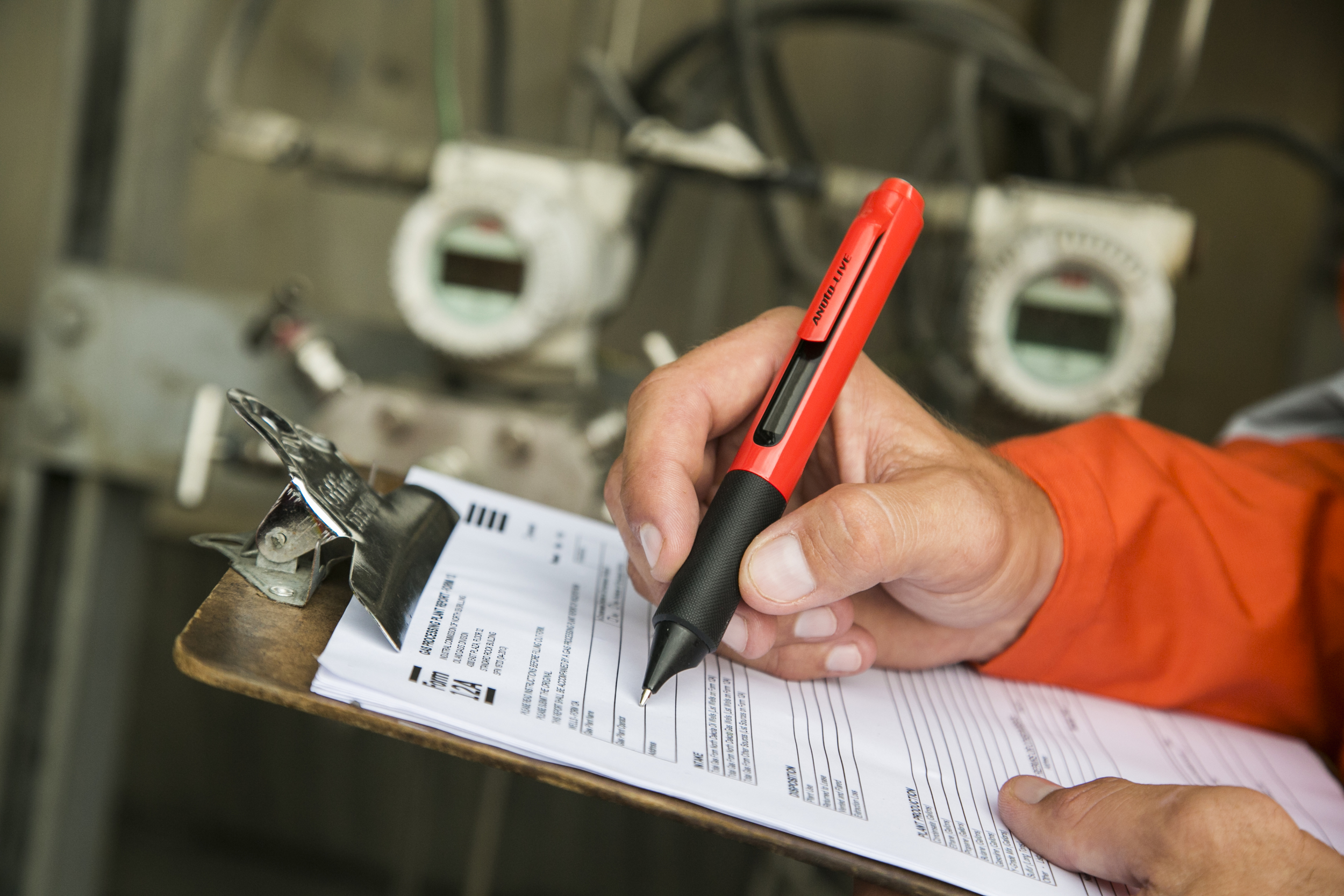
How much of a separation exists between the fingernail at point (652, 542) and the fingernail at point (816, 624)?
2.7 inches

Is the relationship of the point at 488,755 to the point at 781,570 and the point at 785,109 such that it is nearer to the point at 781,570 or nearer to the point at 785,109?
the point at 781,570

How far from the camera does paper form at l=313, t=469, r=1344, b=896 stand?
0.30m

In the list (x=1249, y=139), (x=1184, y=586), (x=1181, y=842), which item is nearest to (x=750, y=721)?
(x=1181, y=842)

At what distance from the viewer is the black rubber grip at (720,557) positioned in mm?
339

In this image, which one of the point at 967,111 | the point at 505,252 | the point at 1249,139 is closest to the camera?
the point at 505,252

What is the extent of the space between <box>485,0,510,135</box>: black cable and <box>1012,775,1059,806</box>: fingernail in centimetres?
86

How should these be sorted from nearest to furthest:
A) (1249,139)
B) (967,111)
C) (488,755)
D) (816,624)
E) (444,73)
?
(488,755), (816,624), (444,73), (967,111), (1249,139)

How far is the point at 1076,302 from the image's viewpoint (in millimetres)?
719

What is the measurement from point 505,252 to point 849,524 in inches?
17.2

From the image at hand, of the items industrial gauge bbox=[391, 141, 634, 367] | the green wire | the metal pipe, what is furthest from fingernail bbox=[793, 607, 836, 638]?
the metal pipe

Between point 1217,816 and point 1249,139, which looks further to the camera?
point 1249,139

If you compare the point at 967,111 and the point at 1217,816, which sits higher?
the point at 967,111

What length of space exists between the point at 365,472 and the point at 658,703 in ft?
0.59

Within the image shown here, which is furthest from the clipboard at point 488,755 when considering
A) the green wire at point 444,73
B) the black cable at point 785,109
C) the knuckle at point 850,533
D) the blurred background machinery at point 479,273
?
→ the black cable at point 785,109
